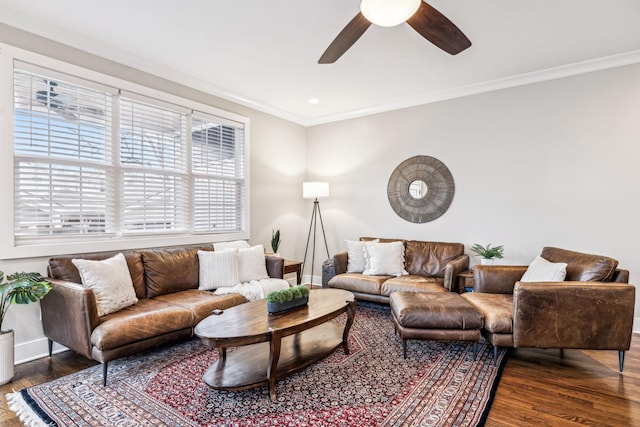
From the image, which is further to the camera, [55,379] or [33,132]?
[33,132]

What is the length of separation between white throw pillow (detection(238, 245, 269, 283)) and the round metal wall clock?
215 centimetres

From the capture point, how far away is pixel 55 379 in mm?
2486

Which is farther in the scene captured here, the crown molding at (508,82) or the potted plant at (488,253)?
the potted plant at (488,253)

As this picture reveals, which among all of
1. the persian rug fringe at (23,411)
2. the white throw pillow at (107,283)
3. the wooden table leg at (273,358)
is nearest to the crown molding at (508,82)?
the wooden table leg at (273,358)

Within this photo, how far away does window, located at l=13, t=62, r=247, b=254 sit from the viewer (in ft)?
9.31

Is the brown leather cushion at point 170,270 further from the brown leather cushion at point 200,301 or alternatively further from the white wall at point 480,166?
the white wall at point 480,166

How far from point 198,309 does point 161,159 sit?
1.82 meters

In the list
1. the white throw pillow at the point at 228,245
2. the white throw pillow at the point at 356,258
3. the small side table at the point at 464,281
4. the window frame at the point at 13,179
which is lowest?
the small side table at the point at 464,281

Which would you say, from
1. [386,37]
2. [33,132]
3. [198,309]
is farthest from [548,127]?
[33,132]

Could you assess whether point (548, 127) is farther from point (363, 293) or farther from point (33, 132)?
point (33, 132)

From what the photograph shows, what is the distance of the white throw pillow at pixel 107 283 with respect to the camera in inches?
105

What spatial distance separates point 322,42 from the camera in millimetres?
3115

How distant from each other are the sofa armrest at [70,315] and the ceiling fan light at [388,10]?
2.66 metres

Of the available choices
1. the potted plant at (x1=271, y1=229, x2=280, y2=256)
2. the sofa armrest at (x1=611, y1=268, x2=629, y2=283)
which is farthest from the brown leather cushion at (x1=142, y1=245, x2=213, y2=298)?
the sofa armrest at (x1=611, y1=268, x2=629, y2=283)
